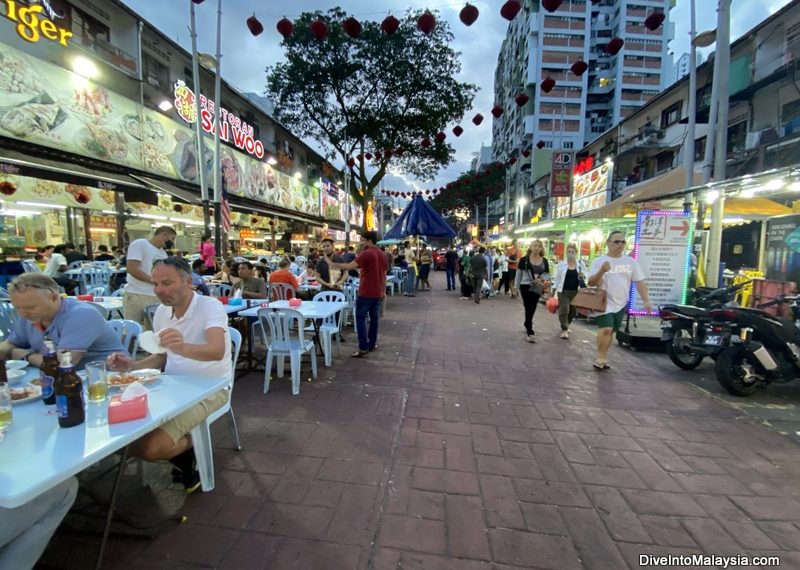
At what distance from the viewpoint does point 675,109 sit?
1992 cm

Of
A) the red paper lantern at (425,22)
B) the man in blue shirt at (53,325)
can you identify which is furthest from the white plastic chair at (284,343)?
the red paper lantern at (425,22)

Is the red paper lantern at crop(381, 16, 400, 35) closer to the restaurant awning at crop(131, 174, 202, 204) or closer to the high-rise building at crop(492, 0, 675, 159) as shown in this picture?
the restaurant awning at crop(131, 174, 202, 204)

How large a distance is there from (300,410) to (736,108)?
66.5 ft

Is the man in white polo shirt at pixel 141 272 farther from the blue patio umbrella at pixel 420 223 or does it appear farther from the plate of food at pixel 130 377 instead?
the blue patio umbrella at pixel 420 223

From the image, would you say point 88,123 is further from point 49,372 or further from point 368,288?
point 49,372

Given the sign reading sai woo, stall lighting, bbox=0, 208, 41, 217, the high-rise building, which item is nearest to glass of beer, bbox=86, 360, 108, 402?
stall lighting, bbox=0, 208, 41, 217

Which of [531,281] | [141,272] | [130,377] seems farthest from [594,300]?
[141,272]

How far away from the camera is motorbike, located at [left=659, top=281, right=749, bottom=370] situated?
5078 millimetres

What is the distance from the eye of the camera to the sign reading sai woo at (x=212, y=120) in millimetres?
13062

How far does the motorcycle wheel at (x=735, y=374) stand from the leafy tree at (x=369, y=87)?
1544 centimetres

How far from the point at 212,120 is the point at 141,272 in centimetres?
1155

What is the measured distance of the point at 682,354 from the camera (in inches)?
217

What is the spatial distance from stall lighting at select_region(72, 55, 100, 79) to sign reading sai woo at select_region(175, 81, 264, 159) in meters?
2.43

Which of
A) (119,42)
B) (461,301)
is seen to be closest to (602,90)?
(461,301)
